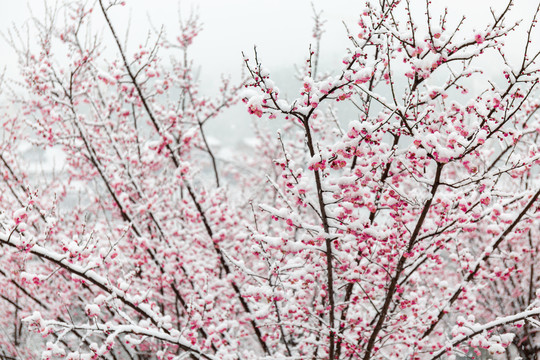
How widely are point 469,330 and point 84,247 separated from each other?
401 cm

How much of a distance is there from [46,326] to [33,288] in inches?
195

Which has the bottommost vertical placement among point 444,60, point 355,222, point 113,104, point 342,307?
point 342,307

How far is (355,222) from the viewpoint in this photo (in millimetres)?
3264

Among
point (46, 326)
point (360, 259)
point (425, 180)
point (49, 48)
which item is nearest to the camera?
point (425, 180)

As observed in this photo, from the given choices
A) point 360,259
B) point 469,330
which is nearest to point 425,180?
→ point 360,259

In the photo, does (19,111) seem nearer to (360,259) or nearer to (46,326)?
(46,326)

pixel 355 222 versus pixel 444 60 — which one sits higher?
pixel 444 60

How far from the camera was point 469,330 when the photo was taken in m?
3.91

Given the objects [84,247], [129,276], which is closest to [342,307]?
[129,276]

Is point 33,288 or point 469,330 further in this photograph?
point 33,288

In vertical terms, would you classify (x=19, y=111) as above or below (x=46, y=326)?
above

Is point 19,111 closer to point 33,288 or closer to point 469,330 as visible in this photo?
point 33,288

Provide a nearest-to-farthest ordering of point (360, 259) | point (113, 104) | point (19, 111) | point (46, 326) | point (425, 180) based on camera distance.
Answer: point (425, 180) → point (46, 326) → point (360, 259) → point (113, 104) → point (19, 111)

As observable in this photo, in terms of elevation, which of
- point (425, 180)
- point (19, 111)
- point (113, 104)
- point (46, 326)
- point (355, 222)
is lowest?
point (46, 326)
